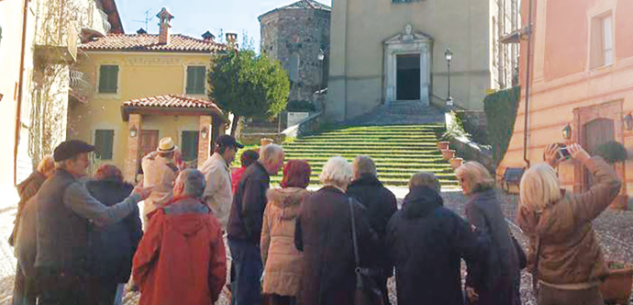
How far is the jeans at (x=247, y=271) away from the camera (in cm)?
473

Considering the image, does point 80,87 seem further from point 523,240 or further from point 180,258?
point 180,258

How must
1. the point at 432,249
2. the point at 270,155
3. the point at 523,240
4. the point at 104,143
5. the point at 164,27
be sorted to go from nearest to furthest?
the point at 432,249, the point at 270,155, the point at 523,240, the point at 104,143, the point at 164,27

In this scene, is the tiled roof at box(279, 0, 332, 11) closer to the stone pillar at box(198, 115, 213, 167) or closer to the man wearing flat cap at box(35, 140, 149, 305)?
the stone pillar at box(198, 115, 213, 167)

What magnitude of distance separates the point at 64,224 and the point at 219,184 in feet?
5.42

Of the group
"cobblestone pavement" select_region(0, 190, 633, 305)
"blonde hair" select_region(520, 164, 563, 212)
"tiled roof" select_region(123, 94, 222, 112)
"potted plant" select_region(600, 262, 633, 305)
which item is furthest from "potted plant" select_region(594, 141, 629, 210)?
"tiled roof" select_region(123, 94, 222, 112)

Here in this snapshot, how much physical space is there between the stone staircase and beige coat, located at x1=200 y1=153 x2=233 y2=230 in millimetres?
10968

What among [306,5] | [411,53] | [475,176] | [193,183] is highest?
[306,5]

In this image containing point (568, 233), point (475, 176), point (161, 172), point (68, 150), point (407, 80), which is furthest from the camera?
point (407, 80)

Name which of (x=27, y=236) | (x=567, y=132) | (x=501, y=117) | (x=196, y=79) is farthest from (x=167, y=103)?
(x=27, y=236)

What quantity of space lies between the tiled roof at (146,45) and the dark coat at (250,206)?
20549mm

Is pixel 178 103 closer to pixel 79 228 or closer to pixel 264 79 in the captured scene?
pixel 264 79

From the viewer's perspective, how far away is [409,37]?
28047 mm

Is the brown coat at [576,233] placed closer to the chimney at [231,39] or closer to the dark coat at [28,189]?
the dark coat at [28,189]

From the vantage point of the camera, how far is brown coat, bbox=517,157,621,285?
10.5 ft
